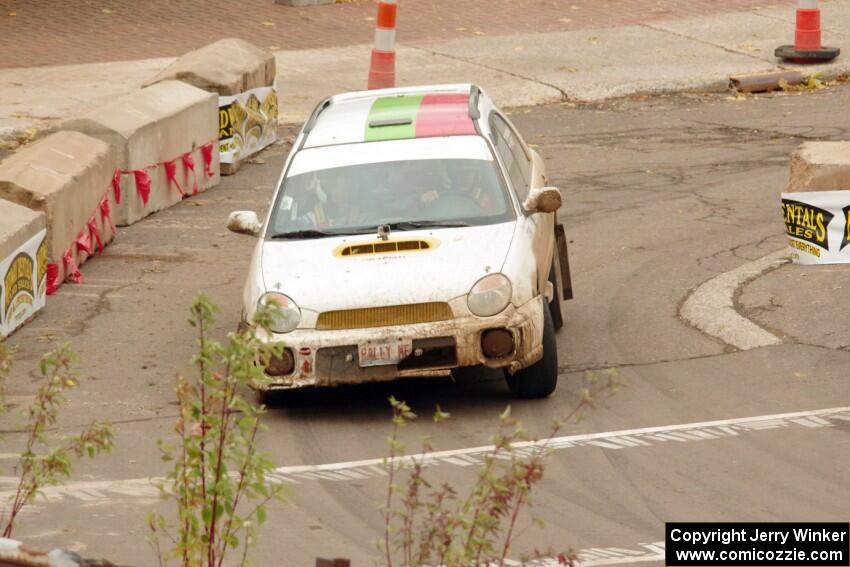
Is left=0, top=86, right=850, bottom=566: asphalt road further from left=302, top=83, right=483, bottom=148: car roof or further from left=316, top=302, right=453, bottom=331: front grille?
left=302, top=83, right=483, bottom=148: car roof

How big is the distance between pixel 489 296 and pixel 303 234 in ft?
4.61

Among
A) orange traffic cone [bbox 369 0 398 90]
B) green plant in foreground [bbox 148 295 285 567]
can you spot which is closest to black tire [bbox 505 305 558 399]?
green plant in foreground [bbox 148 295 285 567]

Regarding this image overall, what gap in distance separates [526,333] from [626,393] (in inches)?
34.5

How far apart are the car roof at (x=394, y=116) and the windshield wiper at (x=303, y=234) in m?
0.96

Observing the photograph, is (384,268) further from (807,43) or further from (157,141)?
(807,43)

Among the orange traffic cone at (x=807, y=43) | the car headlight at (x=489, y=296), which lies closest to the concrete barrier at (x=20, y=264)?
the car headlight at (x=489, y=296)

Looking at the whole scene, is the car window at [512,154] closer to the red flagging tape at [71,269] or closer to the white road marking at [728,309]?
the white road marking at [728,309]

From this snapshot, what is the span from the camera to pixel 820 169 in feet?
39.7

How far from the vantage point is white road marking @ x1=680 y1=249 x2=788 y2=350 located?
10.8 m

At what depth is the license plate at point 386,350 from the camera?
9.23 meters

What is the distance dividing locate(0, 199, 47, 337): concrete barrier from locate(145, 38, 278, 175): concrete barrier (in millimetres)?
4667

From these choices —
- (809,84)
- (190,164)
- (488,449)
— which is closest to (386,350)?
Answer: (488,449)

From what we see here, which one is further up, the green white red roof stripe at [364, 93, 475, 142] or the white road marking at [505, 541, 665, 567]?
the green white red roof stripe at [364, 93, 475, 142]

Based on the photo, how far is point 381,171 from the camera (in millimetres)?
10461
